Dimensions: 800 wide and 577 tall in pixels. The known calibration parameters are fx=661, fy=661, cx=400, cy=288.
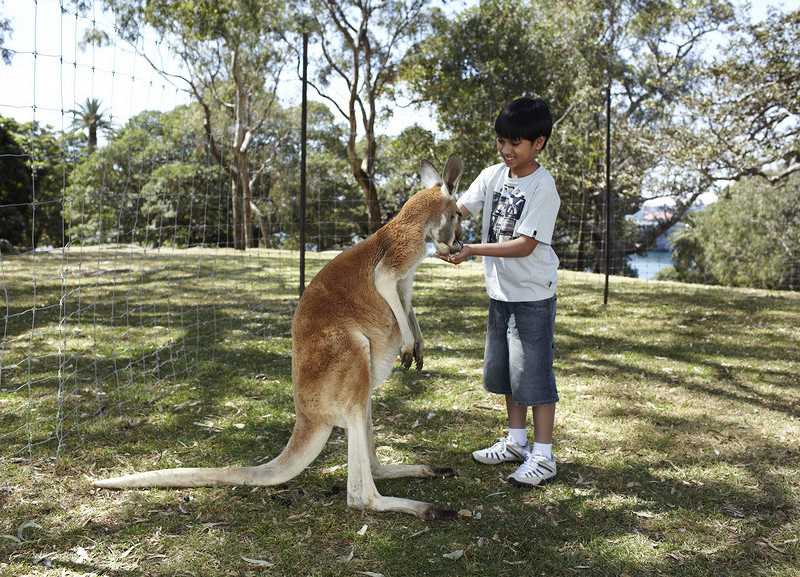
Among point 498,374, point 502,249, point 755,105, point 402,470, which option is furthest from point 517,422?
point 755,105

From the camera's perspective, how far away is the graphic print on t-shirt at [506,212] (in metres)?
3.02

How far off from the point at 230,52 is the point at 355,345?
1788 centimetres

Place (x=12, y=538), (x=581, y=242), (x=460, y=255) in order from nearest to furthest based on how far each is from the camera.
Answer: (x=12, y=538), (x=460, y=255), (x=581, y=242)

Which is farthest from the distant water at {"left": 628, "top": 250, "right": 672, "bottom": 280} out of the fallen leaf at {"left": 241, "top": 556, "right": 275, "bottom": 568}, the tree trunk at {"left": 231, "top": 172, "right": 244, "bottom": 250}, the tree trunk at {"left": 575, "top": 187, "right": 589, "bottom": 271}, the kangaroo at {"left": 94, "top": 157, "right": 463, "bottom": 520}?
the fallen leaf at {"left": 241, "top": 556, "right": 275, "bottom": 568}

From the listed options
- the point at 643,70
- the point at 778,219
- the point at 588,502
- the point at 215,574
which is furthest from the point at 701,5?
the point at 215,574

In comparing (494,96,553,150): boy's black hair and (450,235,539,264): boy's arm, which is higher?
(494,96,553,150): boy's black hair

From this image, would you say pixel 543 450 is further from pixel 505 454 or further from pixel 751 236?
pixel 751 236

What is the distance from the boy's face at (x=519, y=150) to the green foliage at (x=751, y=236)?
19.1m

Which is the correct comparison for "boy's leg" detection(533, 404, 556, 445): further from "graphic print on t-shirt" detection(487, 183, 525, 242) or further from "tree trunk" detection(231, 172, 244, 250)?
"tree trunk" detection(231, 172, 244, 250)

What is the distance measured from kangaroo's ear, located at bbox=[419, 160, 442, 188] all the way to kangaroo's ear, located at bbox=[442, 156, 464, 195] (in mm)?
54

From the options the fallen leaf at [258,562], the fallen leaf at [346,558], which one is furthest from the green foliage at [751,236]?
the fallen leaf at [258,562]

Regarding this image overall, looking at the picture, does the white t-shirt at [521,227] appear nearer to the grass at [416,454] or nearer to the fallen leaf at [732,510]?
the grass at [416,454]

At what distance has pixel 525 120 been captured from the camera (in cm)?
290

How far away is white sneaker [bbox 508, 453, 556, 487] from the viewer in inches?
121
